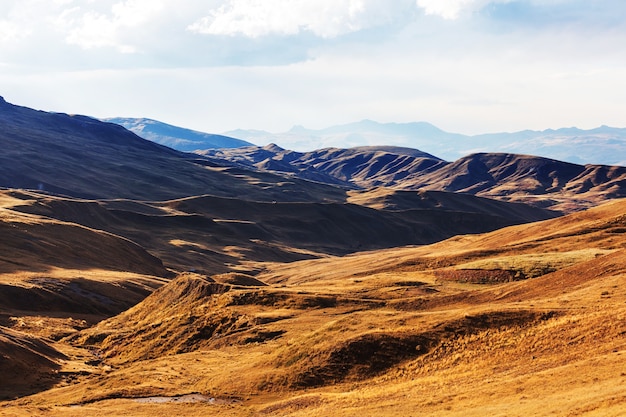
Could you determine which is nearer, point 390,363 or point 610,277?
point 390,363

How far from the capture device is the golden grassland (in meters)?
30.8

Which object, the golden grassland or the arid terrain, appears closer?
the golden grassland

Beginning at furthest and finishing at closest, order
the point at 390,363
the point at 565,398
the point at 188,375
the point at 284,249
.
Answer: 1. the point at 284,249
2. the point at 188,375
3. the point at 390,363
4. the point at 565,398

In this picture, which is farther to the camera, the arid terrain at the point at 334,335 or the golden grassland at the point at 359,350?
the arid terrain at the point at 334,335

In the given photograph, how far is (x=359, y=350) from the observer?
40906mm

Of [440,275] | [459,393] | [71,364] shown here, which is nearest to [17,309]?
[71,364]

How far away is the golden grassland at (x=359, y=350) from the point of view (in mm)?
30828

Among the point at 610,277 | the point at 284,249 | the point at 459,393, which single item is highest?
the point at 610,277

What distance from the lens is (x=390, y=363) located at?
3966 centimetres

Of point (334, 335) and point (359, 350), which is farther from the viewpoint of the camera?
point (334, 335)

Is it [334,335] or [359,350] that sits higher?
[334,335]

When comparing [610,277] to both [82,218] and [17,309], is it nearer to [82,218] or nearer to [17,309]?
[17,309]

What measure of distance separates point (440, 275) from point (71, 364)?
39.9 metres

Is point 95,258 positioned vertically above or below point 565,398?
below
